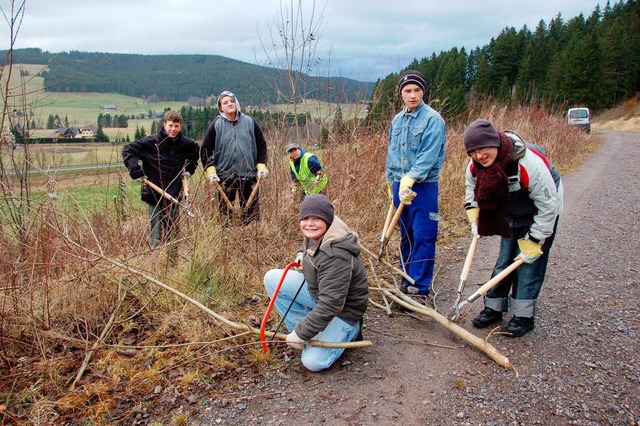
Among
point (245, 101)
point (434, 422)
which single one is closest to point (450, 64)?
point (245, 101)

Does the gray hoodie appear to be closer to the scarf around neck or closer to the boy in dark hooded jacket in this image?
the scarf around neck

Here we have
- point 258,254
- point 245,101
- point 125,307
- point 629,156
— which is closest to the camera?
point 125,307

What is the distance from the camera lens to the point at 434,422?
2410 millimetres

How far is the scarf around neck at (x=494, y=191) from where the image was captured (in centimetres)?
285

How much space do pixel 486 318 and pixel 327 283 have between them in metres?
1.58

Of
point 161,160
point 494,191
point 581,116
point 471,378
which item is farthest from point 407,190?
point 581,116

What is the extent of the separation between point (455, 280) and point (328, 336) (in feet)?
6.98

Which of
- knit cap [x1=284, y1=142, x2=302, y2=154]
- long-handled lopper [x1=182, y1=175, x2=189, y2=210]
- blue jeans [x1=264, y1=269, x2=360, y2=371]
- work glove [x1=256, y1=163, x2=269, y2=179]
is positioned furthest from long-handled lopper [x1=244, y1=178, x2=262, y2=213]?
blue jeans [x1=264, y1=269, x2=360, y2=371]

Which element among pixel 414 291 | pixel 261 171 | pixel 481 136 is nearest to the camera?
pixel 481 136

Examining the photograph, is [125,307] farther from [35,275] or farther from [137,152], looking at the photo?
[137,152]

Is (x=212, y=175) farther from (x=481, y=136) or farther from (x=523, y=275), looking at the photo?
(x=523, y=275)

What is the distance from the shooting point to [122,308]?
11.4 feet

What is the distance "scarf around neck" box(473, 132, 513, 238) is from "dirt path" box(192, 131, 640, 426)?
866 millimetres

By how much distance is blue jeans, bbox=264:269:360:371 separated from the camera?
2.84m
